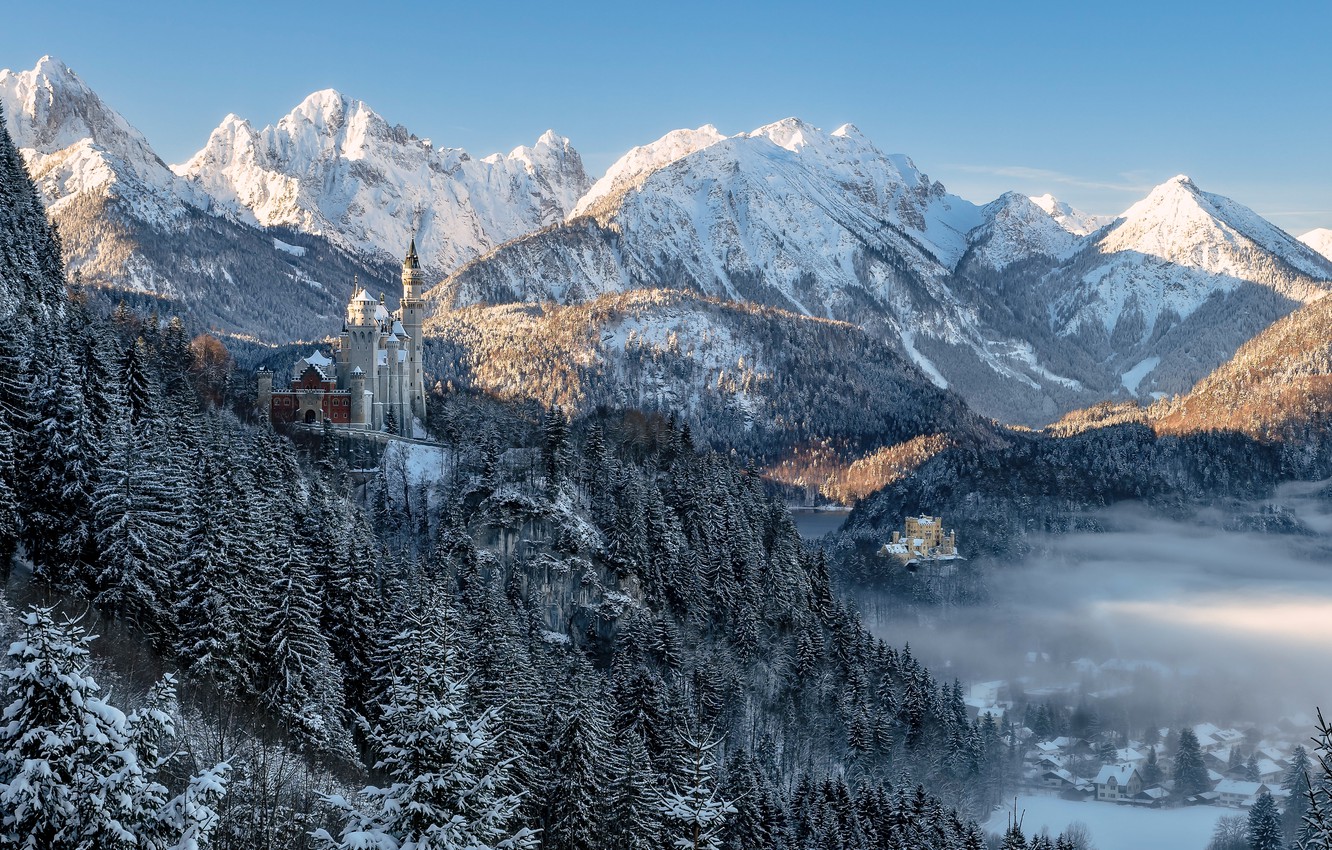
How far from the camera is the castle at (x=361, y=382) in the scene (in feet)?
387

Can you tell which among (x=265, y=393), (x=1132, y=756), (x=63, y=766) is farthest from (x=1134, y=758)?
(x=63, y=766)

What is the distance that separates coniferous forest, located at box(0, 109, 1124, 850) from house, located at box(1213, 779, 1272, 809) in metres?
30.2

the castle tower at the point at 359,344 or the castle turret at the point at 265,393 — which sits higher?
the castle tower at the point at 359,344

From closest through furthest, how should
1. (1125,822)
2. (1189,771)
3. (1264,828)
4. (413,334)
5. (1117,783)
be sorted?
(1264,828)
(413,334)
(1125,822)
(1117,783)
(1189,771)

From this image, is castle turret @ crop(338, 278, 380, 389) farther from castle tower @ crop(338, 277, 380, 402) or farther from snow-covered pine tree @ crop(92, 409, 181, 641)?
snow-covered pine tree @ crop(92, 409, 181, 641)

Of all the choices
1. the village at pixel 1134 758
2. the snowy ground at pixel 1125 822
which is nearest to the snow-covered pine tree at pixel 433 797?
the snowy ground at pixel 1125 822

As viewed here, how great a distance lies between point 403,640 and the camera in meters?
52.6

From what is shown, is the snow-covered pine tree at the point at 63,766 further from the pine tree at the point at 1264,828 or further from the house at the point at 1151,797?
the house at the point at 1151,797

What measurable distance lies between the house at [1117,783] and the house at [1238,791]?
1071cm

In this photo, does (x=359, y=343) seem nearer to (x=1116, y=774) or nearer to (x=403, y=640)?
(x=403, y=640)

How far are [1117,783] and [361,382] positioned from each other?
10714cm

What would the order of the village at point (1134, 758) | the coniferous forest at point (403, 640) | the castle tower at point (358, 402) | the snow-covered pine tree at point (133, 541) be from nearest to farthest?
the coniferous forest at point (403, 640), the snow-covered pine tree at point (133, 541), the castle tower at point (358, 402), the village at point (1134, 758)

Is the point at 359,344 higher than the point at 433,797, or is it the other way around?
the point at 359,344

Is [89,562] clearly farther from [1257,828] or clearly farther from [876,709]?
[1257,828]
